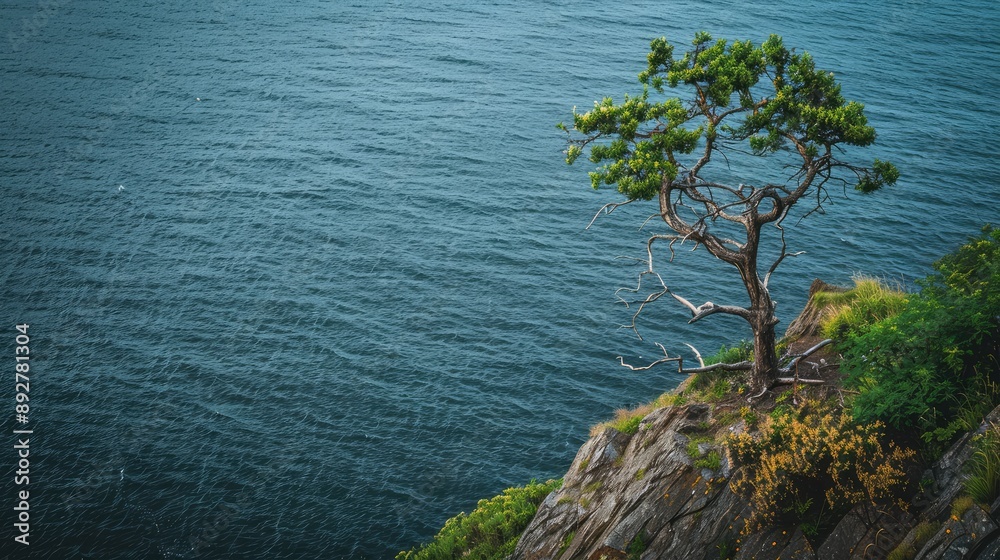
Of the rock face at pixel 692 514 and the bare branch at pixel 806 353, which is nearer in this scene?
the rock face at pixel 692 514

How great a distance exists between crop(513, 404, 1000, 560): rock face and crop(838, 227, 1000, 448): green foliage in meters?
1.19

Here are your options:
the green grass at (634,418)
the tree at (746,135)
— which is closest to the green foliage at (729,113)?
the tree at (746,135)

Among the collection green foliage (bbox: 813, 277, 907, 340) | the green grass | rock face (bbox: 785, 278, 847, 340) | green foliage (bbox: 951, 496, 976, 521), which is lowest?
the green grass

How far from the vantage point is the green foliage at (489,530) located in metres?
28.2

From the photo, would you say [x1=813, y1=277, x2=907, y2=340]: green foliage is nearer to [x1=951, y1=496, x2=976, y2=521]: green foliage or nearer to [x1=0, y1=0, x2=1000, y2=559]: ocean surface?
[x1=951, y1=496, x2=976, y2=521]: green foliage

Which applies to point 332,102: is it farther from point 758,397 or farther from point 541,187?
point 758,397

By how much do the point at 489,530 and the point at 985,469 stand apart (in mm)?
18367

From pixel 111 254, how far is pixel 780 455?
5112 cm

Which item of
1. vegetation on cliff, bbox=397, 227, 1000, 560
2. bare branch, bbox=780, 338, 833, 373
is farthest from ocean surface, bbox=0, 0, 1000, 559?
vegetation on cliff, bbox=397, 227, 1000, 560

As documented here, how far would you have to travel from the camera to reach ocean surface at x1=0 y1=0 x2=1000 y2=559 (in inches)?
1462

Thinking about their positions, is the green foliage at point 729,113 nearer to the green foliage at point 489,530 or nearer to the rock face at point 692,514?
the rock face at point 692,514

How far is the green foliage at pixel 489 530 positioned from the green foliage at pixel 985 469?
16186 millimetres

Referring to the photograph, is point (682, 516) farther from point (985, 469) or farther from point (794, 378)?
point (985, 469)

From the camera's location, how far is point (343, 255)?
181 ft
